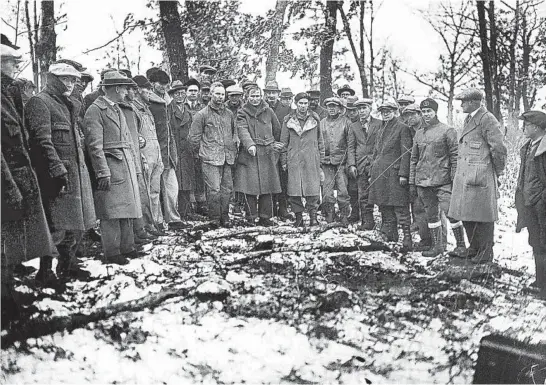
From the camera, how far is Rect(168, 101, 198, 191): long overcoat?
7.25m

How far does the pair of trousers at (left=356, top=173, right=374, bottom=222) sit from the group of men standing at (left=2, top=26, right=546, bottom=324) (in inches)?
0.7

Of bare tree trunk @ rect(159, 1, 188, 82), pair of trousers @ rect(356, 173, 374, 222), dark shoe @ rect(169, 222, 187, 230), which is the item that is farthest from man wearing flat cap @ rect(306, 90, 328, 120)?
dark shoe @ rect(169, 222, 187, 230)

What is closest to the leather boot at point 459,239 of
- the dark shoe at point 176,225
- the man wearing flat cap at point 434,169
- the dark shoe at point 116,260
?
the man wearing flat cap at point 434,169

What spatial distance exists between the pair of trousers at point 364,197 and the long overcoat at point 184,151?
89.9 inches

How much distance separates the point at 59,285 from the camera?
3951mm

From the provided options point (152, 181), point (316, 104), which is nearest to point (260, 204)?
point (152, 181)

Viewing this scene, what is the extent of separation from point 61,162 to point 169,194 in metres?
2.83

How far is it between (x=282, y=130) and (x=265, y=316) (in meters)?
4.01

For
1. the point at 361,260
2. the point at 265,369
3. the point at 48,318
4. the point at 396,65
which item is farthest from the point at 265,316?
the point at 396,65

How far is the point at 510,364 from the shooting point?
3098mm

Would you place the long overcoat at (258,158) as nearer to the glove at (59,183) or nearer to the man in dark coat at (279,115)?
the man in dark coat at (279,115)

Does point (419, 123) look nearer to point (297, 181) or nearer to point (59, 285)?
point (297, 181)

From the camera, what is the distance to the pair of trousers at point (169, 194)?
6656 mm

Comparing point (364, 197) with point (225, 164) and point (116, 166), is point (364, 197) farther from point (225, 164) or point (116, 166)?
point (116, 166)
